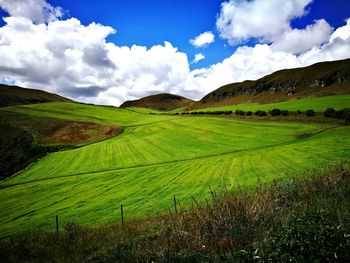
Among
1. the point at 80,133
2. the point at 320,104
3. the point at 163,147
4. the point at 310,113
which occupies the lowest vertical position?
the point at 163,147

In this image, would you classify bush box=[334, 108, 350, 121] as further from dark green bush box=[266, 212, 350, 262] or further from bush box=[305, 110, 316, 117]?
dark green bush box=[266, 212, 350, 262]

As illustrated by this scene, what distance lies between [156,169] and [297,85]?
99.0 meters

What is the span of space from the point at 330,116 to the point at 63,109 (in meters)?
91.1

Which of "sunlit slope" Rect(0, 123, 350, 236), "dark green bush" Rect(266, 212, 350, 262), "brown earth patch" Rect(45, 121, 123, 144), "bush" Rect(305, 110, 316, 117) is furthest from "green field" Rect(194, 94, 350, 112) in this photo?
"dark green bush" Rect(266, 212, 350, 262)

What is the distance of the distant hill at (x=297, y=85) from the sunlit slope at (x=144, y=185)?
62.5 meters

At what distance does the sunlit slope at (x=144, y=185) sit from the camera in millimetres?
22438

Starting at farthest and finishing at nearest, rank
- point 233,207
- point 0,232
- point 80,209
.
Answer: point 80,209
point 0,232
point 233,207

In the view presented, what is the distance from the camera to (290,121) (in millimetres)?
60906

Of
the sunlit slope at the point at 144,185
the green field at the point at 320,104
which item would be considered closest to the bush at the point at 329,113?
the green field at the point at 320,104

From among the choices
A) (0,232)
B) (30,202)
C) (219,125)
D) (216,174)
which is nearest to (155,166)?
(216,174)

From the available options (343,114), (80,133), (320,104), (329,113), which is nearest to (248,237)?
(343,114)

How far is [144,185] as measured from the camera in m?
30.2

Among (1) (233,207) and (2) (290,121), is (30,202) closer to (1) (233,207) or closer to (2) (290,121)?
(1) (233,207)

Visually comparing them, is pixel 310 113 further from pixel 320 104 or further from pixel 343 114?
pixel 320 104
